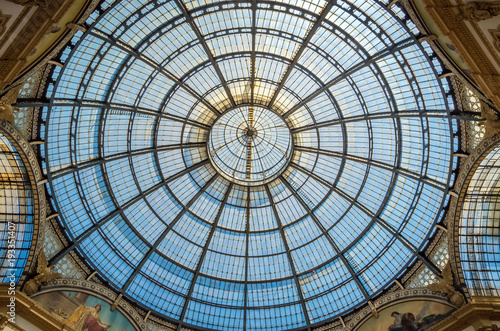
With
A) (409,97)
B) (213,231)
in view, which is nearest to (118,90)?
(213,231)

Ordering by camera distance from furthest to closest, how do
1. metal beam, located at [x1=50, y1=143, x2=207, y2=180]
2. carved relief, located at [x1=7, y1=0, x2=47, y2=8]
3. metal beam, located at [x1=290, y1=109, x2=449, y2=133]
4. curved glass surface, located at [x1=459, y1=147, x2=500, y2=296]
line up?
1. metal beam, located at [x1=50, y1=143, x2=207, y2=180]
2. curved glass surface, located at [x1=459, y1=147, x2=500, y2=296]
3. metal beam, located at [x1=290, y1=109, x2=449, y2=133]
4. carved relief, located at [x1=7, y1=0, x2=47, y2=8]

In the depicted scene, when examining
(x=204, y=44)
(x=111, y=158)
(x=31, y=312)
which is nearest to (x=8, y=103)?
(x=111, y=158)

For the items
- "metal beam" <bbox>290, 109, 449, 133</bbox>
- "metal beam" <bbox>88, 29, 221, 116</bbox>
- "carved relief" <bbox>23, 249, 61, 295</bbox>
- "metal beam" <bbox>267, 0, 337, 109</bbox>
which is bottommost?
"carved relief" <bbox>23, 249, 61, 295</bbox>

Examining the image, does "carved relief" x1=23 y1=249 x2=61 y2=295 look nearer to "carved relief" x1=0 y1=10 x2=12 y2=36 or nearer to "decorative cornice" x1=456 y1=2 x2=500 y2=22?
"carved relief" x1=0 y1=10 x2=12 y2=36

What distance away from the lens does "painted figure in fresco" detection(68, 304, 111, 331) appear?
82.5 feet

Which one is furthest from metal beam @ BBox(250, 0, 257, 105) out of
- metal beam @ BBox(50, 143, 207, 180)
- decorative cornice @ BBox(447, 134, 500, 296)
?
decorative cornice @ BBox(447, 134, 500, 296)

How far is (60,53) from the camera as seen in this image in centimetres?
2073

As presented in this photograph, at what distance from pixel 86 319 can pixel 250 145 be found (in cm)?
1801

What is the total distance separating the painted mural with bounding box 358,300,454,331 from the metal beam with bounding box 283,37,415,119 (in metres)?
16.2

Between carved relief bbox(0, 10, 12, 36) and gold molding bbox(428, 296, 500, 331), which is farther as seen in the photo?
gold molding bbox(428, 296, 500, 331)

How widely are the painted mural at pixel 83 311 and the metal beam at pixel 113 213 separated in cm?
235

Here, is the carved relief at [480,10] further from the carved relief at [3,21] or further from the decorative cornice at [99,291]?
the decorative cornice at [99,291]

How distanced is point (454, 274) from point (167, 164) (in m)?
22.1

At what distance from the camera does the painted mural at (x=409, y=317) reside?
24719mm
